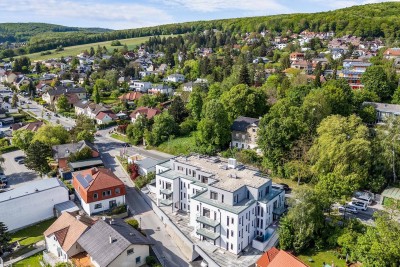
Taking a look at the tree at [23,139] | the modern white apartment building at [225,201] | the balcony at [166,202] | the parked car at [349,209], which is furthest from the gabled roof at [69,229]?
the tree at [23,139]

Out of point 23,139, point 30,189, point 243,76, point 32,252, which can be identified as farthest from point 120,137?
point 32,252

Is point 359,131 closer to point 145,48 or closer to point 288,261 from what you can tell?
point 288,261

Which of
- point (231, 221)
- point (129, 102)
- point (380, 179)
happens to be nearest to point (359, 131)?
point (380, 179)

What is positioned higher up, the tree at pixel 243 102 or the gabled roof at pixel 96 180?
the tree at pixel 243 102

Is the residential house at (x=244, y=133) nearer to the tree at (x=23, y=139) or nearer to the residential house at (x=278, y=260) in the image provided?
the residential house at (x=278, y=260)

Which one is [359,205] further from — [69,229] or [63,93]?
[63,93]

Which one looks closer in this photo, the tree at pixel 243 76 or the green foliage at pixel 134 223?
the green foliage at pixel 134 223
